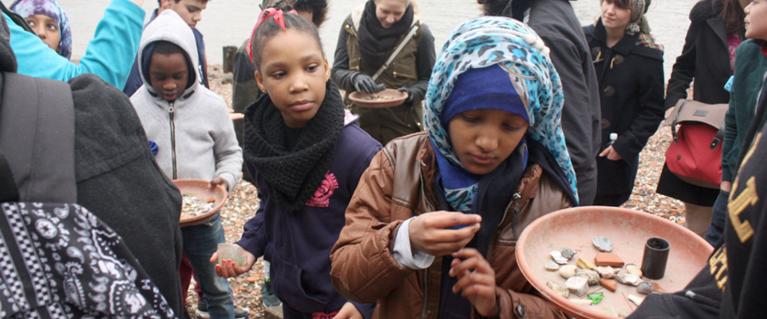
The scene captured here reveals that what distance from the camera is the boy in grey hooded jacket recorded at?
3020 mm

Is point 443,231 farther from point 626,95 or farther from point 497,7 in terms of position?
point 626,95

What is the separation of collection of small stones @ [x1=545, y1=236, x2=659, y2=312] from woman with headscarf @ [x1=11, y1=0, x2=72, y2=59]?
312 centimetres

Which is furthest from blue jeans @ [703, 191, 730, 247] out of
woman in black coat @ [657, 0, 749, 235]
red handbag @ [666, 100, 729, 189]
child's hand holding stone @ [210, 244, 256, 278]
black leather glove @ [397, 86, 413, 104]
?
child's hand holding stone @ [210, 244, 256, 278]

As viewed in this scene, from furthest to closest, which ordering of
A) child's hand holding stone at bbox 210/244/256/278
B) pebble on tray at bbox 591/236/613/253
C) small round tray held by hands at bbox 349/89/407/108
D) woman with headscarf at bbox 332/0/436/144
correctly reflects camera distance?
woman with headscarf at bbox 332/0/436/144
small round tray held by hands at bbox 349/89/407/108
child's hand holding stone at bbox 210/244/256/278
pebble on tray at bbox 591/236/613/253

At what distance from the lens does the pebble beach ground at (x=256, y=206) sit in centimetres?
420

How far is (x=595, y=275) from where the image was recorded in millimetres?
1679

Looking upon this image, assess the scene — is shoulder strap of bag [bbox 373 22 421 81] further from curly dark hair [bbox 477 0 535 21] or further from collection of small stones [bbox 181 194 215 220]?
collection of small stones [bbox 181 194 215 220]

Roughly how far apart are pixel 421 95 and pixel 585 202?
2.11m

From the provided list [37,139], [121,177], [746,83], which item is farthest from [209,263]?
[746,83]

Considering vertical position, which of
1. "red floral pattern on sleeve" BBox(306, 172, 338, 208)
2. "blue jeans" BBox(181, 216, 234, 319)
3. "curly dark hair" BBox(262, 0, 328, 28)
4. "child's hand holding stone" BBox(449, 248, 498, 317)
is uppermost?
"curly dark hair" BBox(262, 0, 328, 28)

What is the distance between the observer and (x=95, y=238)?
107cm

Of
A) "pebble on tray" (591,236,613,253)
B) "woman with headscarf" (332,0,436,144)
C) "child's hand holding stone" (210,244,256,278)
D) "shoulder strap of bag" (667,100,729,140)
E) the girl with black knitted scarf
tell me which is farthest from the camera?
"woman with headscarf" (332,0,436,144)

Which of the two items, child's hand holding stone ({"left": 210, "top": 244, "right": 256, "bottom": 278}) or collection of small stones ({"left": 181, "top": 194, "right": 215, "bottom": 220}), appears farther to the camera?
collection of small stones ({"left": 181, "top": 194, "right": 215, "bottom": 220})

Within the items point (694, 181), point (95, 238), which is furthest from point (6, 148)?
point (694, 181)
